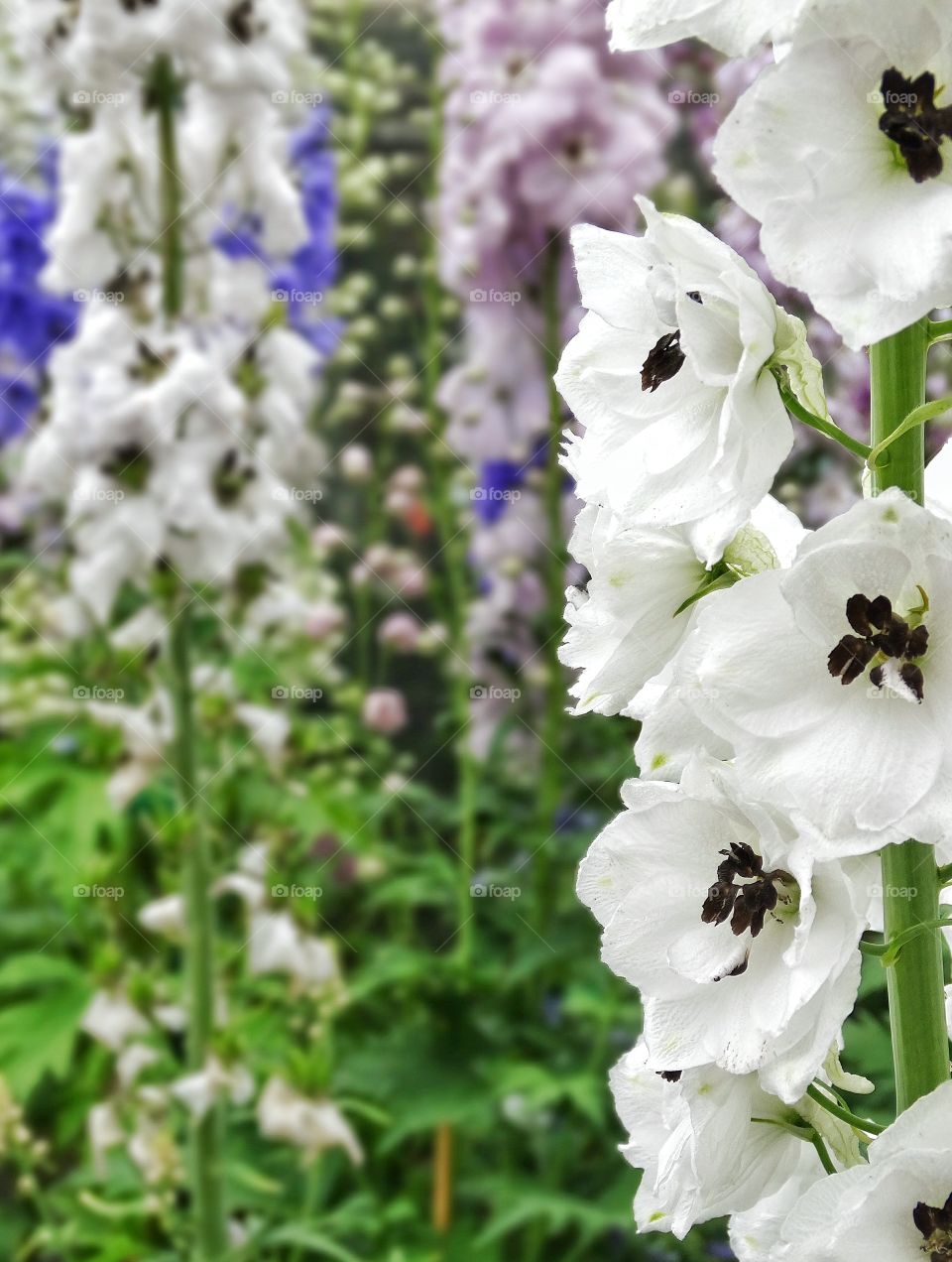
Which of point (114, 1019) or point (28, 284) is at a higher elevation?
point (28, 284)

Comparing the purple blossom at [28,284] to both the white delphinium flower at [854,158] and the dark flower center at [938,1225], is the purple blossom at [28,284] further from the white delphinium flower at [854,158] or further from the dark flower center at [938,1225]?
the dark flower center at [938,1225]

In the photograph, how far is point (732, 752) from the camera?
674mm

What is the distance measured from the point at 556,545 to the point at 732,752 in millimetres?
1443

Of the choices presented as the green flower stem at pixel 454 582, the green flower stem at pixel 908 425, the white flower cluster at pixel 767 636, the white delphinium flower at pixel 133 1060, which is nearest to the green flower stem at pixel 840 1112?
the white flower cluster at pixel 767 636

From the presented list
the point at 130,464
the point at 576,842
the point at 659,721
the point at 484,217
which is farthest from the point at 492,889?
the point at 659,721

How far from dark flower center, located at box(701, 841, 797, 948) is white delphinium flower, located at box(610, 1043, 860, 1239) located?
7 centimetres

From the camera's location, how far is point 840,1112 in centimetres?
69

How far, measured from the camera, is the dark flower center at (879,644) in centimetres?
60

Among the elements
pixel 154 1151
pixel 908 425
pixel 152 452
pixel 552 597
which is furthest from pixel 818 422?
pixel 552 597

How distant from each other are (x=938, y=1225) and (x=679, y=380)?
36cm

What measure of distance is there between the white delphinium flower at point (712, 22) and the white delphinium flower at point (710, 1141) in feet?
1.40

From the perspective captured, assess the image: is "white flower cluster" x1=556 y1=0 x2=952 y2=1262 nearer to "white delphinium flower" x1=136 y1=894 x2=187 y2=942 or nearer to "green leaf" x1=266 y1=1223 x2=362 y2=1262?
"green leaf" x1=266 y1=1223 x2=362 y2=1262

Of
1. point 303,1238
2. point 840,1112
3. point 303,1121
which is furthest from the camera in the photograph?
point 303,1121

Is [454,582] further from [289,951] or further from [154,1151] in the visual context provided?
[154,1151]
